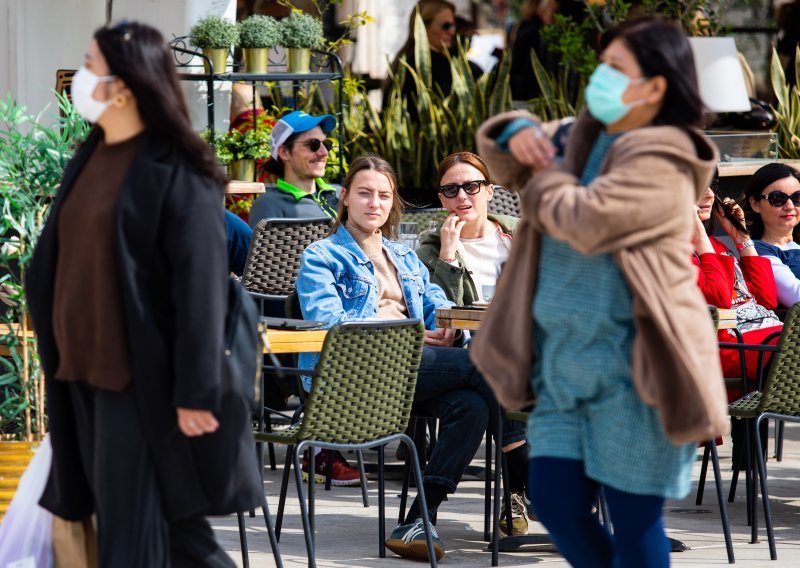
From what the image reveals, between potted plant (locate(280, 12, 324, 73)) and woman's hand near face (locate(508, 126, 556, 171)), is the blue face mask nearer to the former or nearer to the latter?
woman's hand near face (locate(508, 126, 556, 171))

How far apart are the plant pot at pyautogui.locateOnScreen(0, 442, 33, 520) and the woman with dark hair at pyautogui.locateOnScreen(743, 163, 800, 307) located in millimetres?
3278

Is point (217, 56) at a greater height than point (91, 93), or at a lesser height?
greater

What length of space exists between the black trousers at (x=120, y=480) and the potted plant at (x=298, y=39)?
16.4 feet

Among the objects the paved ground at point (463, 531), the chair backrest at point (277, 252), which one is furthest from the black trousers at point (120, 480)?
the chair backrest at point (277, 252)

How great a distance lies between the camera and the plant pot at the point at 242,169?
786 cm

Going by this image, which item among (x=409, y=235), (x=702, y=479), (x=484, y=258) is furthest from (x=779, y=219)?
(x=409, y=235)

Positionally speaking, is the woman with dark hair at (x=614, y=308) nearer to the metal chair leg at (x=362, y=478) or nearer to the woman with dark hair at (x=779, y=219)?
the metal chair leg at (x=362, y=478)

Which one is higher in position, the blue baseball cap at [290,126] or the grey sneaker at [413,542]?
the blue baseball cap at [290,126]

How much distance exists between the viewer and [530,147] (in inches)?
131

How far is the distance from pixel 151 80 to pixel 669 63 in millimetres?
1110

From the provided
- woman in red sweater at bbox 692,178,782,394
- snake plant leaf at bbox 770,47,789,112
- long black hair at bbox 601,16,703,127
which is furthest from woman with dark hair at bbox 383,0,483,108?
long black hair at bbox 601,16,703,127

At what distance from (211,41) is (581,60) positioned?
127 inches

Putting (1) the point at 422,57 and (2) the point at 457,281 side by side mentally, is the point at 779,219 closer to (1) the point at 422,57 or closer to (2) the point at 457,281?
(2) the point at 457,281

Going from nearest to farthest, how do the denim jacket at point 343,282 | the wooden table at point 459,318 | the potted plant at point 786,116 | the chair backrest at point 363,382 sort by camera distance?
the chair backrest at point 363,382 → the wooden table at point 459,318 → the denim jacket at point 343,282 → the potted plant at point 786,116
